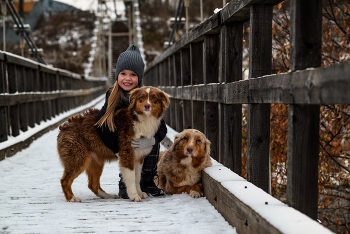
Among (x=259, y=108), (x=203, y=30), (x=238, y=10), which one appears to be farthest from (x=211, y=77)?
(x=259, y=108)

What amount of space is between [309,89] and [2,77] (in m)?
5.90

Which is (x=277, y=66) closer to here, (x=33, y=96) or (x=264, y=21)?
(x=33, y=96)

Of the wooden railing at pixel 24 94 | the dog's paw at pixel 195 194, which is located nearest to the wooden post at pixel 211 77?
the dog's paw at pixel 195 194

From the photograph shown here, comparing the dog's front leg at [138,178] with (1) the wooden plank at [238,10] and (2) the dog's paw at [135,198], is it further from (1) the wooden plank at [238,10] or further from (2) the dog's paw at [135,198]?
(1) the wooden plank at [238,10]

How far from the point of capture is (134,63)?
4.89m

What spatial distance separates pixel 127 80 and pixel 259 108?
1775 mm

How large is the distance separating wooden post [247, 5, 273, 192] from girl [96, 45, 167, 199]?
1.25m

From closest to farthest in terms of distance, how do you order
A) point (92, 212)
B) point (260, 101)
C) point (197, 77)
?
point (260, 101) < point (92, 212) < point (197, 77)

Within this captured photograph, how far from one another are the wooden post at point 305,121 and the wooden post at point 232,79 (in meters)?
1.83

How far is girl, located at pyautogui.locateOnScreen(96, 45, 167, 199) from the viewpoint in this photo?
14.7 feet

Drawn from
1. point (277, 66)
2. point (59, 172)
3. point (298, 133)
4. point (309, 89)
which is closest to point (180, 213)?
point (298, 133)

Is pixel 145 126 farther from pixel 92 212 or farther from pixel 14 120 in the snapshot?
pixel 14 120

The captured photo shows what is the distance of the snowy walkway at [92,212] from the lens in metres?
3.39

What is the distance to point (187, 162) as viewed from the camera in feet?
14.5
